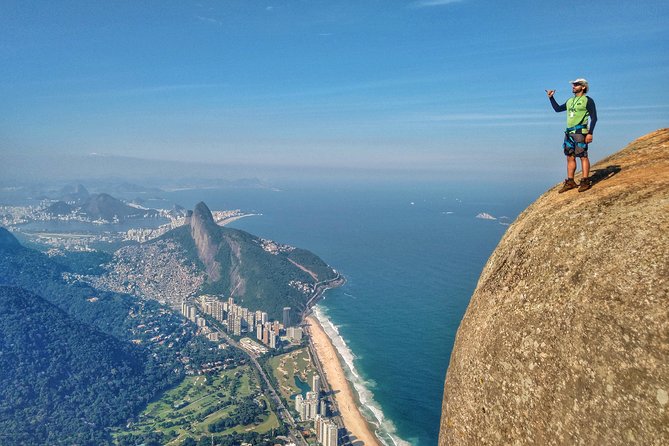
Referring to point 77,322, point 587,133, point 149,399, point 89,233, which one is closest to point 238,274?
point 77,322

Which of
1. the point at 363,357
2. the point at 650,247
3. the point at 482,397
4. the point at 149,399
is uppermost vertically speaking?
the point at 650,247

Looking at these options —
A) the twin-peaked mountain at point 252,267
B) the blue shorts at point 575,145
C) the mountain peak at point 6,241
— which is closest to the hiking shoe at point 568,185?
the blue shorts at point 575,145

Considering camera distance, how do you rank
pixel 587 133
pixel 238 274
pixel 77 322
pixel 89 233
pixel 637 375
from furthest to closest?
pixel 89 233 < pixel 238 274 < pixel 77 322 < pixel 587 133 < pixel 637 375

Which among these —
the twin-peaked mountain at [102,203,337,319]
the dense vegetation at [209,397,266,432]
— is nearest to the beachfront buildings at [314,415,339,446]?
the dense vegetation at [209,397,266,432]

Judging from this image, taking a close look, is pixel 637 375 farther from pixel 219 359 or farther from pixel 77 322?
pixel 77 322

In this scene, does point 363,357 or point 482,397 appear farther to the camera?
point 363,357

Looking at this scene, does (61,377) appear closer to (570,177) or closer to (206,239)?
(206,239)
